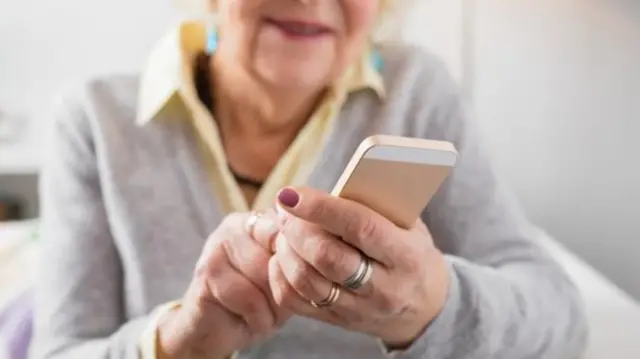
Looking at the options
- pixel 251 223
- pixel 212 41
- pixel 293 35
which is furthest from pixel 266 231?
pixel 212 41

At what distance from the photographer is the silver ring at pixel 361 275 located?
1.89ft

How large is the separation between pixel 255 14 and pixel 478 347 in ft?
1.28

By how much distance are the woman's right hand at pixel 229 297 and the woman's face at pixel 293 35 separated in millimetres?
185

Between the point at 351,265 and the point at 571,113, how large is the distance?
1.04 m

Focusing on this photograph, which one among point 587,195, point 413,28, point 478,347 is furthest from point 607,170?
point 478,347

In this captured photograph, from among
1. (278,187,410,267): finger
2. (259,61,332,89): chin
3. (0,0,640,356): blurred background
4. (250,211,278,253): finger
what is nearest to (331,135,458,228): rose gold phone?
(278,187,410,267): finger

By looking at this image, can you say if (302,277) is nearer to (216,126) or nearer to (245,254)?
(245,254)

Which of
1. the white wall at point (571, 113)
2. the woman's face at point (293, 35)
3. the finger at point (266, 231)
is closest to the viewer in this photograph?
the finger at point (266, 231)

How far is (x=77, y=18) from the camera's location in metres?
1.58

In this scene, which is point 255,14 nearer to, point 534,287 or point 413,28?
point 534,287

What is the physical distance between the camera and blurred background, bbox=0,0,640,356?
1.44m

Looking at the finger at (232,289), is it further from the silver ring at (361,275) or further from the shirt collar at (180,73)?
the shirt collar at (180,73)

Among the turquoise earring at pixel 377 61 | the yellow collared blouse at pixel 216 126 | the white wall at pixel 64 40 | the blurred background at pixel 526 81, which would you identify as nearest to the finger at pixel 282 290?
the yellow collared blouse at pixel 216 126

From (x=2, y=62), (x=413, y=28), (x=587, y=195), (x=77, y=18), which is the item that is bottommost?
(x=2, y=62)
